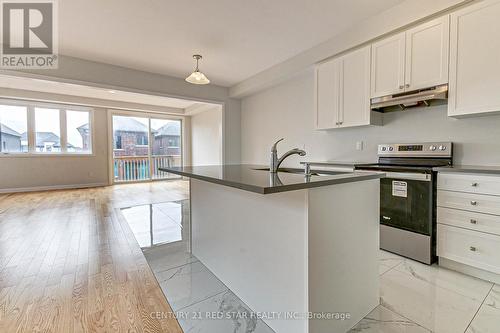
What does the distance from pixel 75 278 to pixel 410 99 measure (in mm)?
3556

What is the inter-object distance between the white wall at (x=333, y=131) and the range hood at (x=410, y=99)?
157 mm

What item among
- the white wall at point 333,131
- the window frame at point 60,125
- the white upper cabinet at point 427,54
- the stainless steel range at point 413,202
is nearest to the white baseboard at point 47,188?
the window frame at point 60,125

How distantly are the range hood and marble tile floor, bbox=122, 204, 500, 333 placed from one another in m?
1.61

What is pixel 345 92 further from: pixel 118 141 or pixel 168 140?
pixel 118 141

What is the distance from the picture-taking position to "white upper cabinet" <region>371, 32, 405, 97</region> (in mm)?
2510

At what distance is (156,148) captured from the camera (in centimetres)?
784

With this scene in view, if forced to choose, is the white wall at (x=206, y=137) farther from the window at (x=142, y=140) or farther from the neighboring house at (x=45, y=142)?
the neighboring house at (x=45, y=142)

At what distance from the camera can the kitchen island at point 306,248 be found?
119 cm

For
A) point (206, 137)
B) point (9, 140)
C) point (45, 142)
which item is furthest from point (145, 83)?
point (9, 140)

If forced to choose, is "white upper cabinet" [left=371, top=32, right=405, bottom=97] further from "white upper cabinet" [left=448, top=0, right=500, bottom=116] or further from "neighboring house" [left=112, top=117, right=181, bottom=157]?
"neighboring house" [left=112, top=117, right=181, bottom=157]

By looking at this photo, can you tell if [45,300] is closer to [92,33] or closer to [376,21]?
[92,33]

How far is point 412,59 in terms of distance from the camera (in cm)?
242

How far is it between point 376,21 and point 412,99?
1.04 meters

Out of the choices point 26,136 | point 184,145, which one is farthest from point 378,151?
point 26,136
